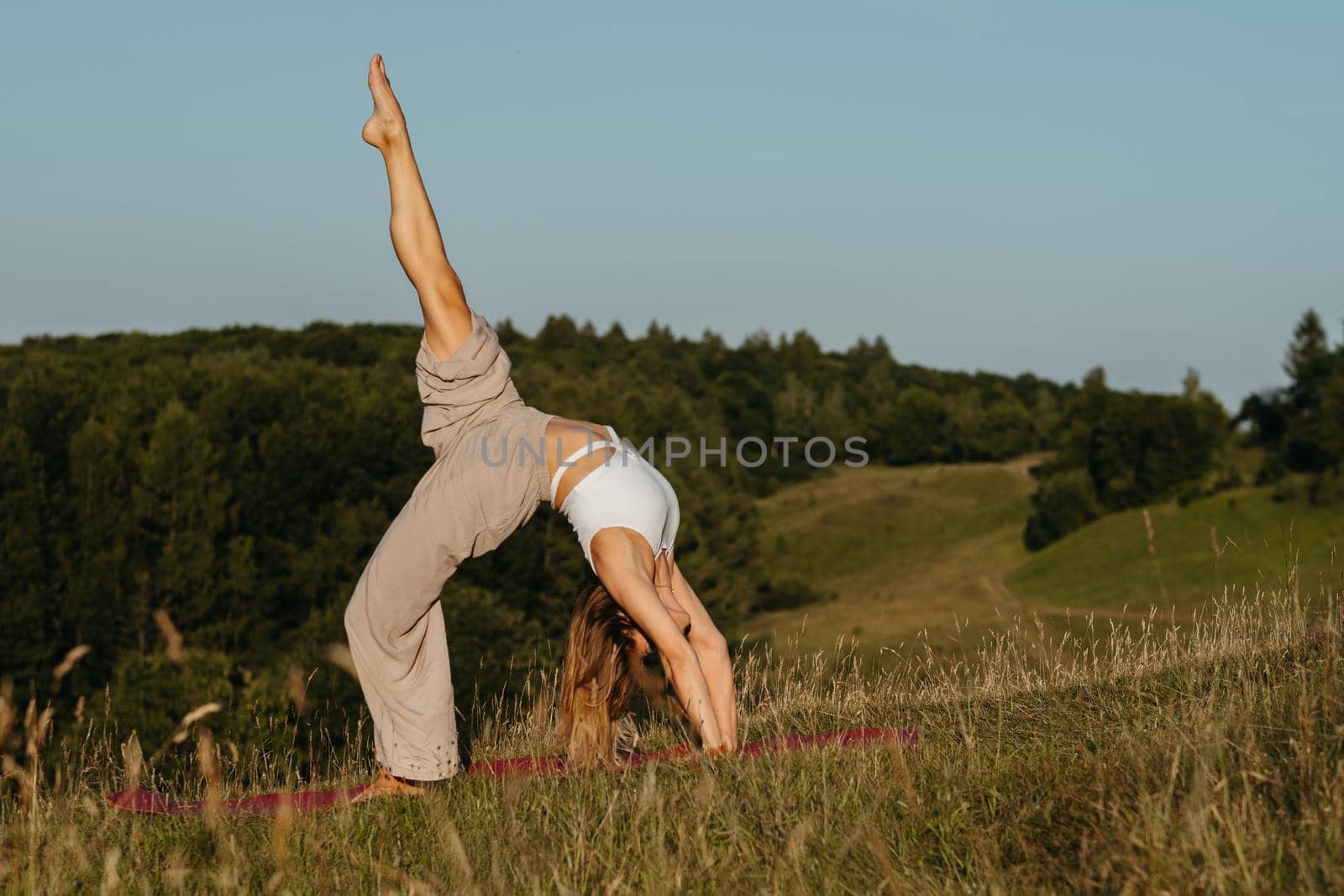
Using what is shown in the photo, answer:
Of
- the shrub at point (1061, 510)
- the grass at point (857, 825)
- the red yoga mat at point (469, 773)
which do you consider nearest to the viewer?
the grass at point (857, 825)

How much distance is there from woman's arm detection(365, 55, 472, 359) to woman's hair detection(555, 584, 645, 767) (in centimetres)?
121

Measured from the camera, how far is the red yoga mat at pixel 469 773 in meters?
4.09

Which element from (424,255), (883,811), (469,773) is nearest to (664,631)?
(469,773)

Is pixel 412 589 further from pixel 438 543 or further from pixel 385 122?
pixel 385 122

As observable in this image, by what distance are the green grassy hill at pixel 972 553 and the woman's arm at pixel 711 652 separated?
1133 inches

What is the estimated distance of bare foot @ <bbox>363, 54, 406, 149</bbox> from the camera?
482cm

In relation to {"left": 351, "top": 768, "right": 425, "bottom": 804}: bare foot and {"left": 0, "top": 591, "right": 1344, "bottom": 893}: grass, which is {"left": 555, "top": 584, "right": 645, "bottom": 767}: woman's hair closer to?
{"left": 0, "top": 591, "right": 1344, "bottom": 893}: grass

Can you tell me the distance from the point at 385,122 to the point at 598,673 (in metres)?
2.43

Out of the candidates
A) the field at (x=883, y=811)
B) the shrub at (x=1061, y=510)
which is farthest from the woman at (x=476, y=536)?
the shrub at (x=1061, y=510)

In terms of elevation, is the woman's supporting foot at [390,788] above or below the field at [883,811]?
below

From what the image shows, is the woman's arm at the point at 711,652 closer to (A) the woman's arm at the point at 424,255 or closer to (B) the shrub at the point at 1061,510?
(A) the woman's arm at the point at 424,255

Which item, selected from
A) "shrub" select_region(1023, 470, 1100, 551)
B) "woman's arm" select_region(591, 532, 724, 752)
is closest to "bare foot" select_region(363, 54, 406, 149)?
"woman's arm" select_region(591, 532, 724, 752)

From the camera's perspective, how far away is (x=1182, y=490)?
6538 centimetres

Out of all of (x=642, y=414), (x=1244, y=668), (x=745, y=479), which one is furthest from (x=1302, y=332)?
(x=1244, y=668)
